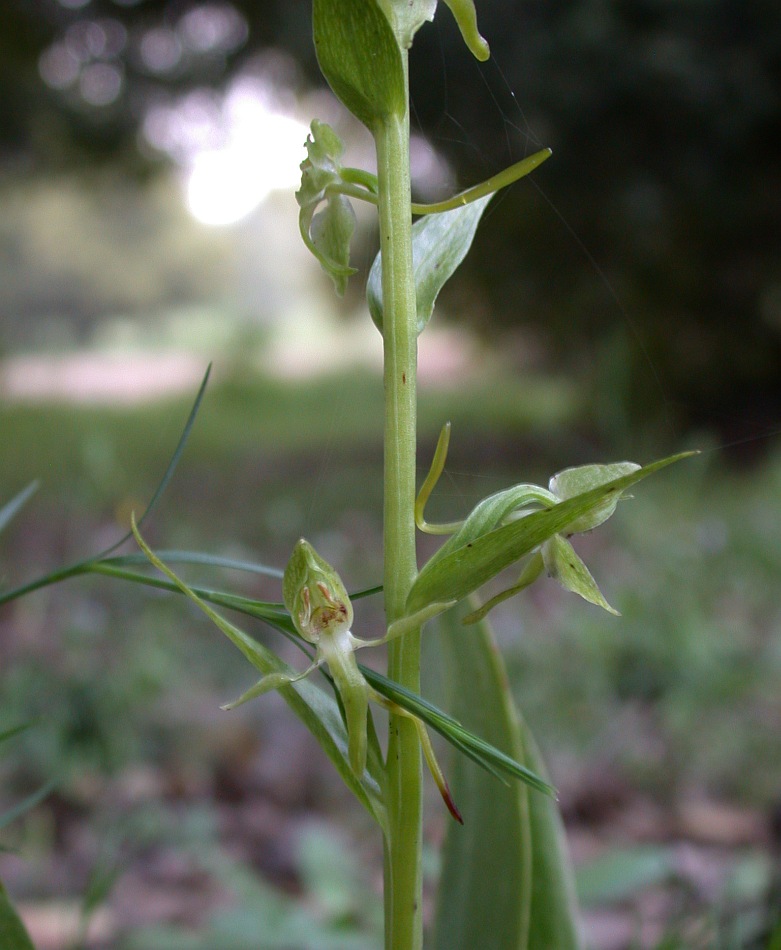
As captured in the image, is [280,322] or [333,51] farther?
[280,322]

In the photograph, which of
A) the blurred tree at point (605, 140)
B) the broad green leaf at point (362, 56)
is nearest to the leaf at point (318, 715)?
the broad green leaf at point (362, 56)

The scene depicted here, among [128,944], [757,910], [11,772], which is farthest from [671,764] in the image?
[11,772]

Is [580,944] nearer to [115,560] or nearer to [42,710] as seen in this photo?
[115,560]

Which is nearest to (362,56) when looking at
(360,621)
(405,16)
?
(405,16)

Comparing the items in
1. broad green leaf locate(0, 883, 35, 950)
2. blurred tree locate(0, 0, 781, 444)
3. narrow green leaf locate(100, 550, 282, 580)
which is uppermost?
blurred tree locate(0, 0, 781, 444)

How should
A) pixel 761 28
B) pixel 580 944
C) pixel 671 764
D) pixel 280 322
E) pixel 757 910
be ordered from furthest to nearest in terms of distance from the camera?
1. pixel 280 322
2. pixel 761 28
3. pixel 671 764
4. pixel 757 910
5. pixel 580 944

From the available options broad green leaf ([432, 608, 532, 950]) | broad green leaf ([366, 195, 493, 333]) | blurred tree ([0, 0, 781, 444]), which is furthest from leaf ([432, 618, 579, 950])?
blurred tree ([0, 0, 781, 444])

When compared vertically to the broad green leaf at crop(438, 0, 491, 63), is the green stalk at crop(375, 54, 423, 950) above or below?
below

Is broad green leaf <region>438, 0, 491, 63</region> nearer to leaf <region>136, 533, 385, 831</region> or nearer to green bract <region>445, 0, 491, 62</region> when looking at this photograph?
green bract <region>445, 0, 491, 62</region>
